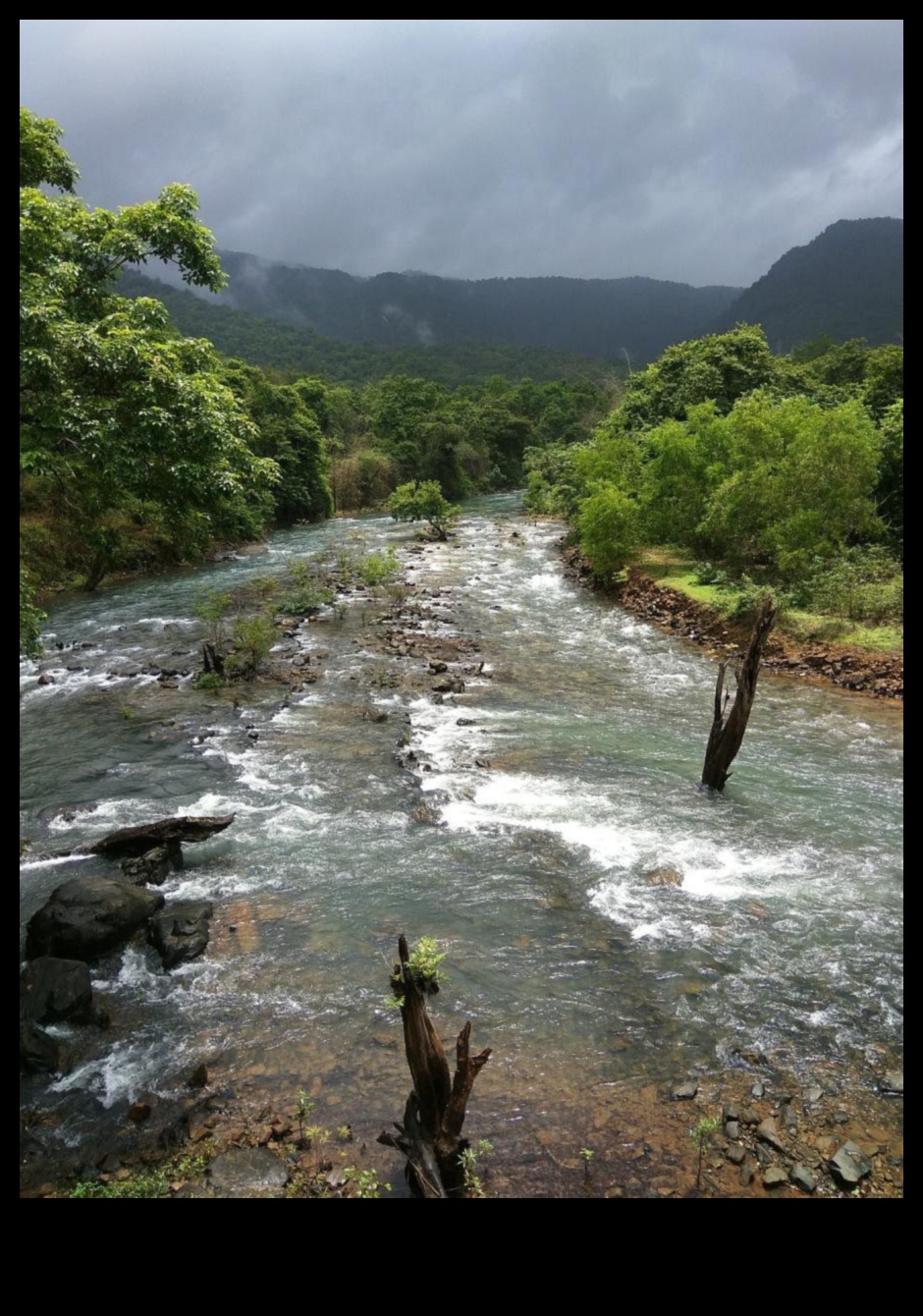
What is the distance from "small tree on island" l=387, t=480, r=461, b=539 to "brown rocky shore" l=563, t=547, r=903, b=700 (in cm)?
1514

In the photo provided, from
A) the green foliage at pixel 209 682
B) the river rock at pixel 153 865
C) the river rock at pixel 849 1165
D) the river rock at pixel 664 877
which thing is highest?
the green foliage at pixel 209 682

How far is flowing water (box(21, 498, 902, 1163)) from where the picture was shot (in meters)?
6.48

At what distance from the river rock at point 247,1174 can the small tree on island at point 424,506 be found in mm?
36163

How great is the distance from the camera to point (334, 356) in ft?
472

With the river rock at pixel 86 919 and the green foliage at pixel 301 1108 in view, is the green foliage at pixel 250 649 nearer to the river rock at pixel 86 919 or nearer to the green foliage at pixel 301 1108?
the river rock at pixel 86 919

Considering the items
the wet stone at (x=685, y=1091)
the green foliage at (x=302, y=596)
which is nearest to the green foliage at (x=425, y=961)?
the wet stone at (x=685, y=1091)

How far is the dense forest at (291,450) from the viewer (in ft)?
20.4

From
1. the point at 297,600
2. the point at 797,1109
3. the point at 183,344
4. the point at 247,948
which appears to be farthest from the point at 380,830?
the point at 297,600

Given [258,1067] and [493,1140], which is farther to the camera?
[258,1067]

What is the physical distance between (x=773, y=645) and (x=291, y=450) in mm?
35218

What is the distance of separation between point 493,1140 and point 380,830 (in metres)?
5.11
